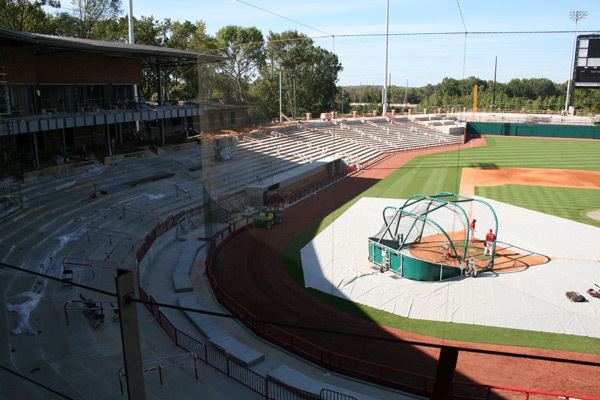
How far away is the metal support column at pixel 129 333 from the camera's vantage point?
15.1 ft

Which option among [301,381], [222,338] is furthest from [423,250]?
[301,381]

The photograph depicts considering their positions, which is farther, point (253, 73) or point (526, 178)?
point (526, 178)

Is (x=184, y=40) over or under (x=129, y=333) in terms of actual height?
over

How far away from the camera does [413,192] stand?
30.0 meters

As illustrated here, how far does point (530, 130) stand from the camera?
187ft

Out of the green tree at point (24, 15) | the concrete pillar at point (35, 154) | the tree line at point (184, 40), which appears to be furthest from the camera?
the green tree at point (24, 15)

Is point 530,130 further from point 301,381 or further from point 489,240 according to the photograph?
point 301,381

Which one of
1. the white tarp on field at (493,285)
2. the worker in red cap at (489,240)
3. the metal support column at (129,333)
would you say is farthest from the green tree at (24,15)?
the metal support column at (129,333)

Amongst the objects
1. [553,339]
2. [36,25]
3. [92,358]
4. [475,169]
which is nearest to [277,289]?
[92,358]

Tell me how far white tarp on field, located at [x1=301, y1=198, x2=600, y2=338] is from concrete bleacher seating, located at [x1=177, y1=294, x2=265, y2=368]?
12.4 feet

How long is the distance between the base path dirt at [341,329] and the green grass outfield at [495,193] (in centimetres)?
41

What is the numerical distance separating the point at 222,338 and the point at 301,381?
299 cm

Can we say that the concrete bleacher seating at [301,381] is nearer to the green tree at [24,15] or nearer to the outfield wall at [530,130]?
the green tree at [24,15]

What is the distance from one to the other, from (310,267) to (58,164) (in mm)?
17516
